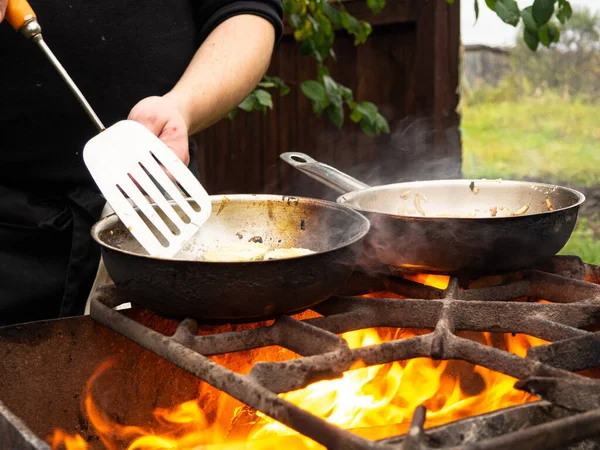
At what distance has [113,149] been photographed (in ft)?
4.99

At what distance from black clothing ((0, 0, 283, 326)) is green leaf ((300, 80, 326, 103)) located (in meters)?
1.29

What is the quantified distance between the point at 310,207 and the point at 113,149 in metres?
0.43

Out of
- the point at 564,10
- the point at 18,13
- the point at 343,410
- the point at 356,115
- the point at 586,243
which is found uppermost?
the point at 18,13

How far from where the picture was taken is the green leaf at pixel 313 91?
334cm

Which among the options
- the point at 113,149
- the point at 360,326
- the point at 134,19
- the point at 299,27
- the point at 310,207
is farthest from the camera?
the point at 299,27

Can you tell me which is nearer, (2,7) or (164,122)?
(2,7)

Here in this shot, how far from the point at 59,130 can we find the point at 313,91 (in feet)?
5.08

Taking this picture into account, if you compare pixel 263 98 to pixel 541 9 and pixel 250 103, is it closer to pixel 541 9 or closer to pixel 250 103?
pixel 250 103

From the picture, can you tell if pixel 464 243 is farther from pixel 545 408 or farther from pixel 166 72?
pixel 166 72

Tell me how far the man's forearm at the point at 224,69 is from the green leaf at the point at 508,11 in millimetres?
894

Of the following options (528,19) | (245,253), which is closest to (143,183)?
(245,253)

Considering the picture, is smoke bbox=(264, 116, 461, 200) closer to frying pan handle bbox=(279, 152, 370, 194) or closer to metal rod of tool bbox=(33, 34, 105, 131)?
frying pan handle bbox=(279, 152, 370, 194)

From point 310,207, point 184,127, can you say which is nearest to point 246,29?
point 184,127

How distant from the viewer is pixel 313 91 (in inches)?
132
